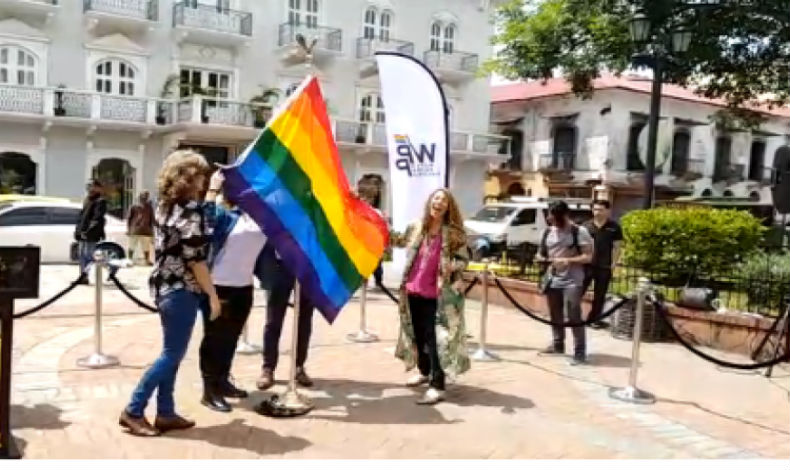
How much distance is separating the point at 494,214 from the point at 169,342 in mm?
16708

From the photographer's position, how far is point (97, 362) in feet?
21.4

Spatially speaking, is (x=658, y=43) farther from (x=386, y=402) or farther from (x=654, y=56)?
(x=386, y=402)

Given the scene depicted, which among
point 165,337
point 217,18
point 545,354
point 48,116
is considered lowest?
point 545,354

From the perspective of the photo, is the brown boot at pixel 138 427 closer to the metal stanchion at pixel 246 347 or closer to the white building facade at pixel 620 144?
the metal stanchion at pixel 246 347

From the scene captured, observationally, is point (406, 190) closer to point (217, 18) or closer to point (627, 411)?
point (627, 411)

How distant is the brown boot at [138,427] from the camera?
4.68m

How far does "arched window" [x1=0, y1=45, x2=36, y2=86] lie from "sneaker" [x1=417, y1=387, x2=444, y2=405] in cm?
2041

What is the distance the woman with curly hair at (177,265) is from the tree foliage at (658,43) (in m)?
10.5

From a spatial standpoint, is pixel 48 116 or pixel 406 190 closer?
pixel 406 190

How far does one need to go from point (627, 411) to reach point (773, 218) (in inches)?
698

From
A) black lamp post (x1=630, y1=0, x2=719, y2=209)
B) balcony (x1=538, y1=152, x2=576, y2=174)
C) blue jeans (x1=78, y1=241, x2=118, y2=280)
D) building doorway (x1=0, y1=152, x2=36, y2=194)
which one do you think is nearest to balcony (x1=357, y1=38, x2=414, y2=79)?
balcony (x1=538, y1=152, x2=576, y2=174)

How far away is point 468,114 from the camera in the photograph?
98.5 ft

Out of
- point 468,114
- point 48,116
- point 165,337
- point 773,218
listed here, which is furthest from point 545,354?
point 468,114

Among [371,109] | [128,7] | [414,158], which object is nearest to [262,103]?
[371,109]
